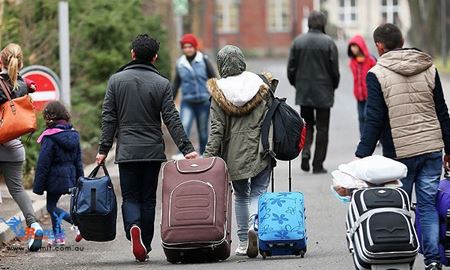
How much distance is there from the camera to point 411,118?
30.3 ft

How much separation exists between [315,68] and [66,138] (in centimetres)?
591

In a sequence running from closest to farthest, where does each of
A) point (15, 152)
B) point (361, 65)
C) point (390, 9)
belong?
point (15, 152)
point (361, 65)
point (390, 9)

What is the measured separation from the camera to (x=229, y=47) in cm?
1062

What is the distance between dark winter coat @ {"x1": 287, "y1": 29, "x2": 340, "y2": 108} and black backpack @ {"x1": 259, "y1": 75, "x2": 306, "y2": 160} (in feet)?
20.3

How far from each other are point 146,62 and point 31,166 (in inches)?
239

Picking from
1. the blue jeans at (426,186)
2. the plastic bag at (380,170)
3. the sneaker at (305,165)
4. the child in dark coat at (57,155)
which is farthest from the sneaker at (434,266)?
the sneaker at (305,165)

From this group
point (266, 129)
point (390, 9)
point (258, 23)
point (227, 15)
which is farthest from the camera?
point (390, 9)

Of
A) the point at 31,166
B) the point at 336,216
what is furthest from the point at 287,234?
the point at 31,166

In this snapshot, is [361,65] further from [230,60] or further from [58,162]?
[230,60]

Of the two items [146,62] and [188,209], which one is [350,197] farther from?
[146,62]

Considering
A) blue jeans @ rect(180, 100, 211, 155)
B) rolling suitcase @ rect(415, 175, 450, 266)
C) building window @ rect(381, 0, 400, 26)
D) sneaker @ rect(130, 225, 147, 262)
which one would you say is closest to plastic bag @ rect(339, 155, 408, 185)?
rolling suitcase @ rect(415, 175, 450, 266)

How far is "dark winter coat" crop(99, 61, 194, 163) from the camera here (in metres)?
10.6

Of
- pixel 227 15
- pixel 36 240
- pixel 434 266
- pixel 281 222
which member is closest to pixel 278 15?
pixel 227 15

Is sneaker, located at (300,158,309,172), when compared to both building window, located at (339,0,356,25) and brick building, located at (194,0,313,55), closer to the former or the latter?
brick building, located at (194,0,313,55)
